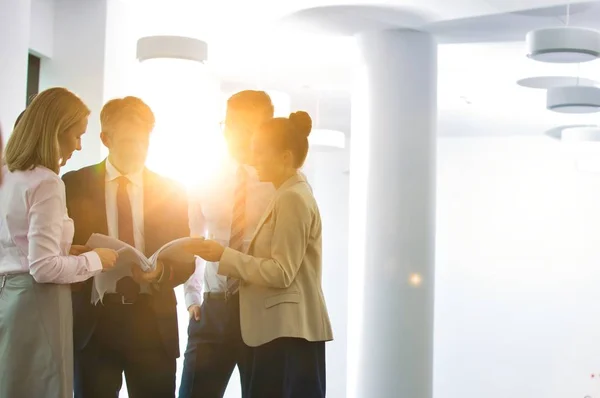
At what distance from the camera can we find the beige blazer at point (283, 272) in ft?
9.55

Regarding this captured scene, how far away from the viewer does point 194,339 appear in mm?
3242

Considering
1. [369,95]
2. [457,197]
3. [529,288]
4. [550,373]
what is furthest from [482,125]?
[369,95]

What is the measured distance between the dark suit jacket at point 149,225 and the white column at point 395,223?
3269 mm

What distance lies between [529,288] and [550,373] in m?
1.22

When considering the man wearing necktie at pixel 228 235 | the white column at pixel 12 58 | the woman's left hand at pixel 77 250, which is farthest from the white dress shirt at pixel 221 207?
the white column at pixel 12 58

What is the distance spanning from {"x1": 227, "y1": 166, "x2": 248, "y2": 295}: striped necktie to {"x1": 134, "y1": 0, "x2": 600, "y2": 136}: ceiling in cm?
291

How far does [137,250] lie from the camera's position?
2959 mm

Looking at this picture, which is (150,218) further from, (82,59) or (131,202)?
(82,59)

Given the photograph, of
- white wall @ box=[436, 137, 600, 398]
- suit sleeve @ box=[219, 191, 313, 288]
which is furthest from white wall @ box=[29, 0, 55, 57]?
white wall @ box=[436, 137, 600, 398]

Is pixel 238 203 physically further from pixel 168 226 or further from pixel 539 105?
pixel 539 105

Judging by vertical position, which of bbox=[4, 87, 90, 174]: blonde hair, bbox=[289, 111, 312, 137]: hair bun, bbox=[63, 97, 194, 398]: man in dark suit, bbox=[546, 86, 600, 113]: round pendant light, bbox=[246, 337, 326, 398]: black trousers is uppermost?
bbox=[546, 86, 600, 113]: round pendant light

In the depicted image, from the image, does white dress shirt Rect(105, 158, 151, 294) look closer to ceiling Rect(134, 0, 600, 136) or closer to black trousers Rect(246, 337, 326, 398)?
black trousers Rect(246, 337, 326, 398)

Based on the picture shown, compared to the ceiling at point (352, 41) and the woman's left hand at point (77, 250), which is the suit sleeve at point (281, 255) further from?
the ceiling at point (352, 41)

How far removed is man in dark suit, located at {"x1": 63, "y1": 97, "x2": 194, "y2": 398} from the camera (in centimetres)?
296
